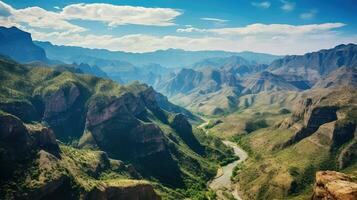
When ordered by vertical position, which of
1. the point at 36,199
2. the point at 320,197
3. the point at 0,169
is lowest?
the point at 36,199

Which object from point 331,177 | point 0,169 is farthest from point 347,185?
point 0,169

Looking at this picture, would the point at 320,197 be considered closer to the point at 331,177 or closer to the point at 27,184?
the point at 331,177

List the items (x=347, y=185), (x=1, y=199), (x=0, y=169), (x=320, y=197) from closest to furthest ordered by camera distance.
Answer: (x=347, y=185)
(x=320, y=197)
(x=1, y=199)
(x=0, y=169)

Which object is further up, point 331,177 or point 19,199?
point 331,177

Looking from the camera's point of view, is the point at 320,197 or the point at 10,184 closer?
the point at 320,197

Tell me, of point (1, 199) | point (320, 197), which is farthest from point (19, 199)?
point (320, 197)

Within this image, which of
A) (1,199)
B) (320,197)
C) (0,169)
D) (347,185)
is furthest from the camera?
(0,169)
